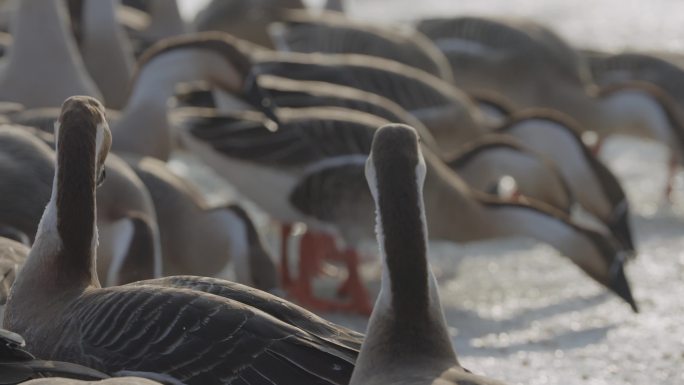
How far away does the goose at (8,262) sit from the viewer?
584 centimetres

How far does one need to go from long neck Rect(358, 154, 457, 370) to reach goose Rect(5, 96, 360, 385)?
32 cm

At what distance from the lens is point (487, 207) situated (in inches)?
365

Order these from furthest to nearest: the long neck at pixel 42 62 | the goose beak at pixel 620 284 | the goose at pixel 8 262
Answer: the long neck at pixel 42 62 < the goose beak at pixel 620 284 < the goose at pixel 8 262

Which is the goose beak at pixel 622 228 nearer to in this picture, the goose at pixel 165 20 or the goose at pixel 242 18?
the goose at pixel 165 20

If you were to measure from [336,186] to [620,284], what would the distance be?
1699 mm

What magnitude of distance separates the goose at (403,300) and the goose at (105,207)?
238 centimetres

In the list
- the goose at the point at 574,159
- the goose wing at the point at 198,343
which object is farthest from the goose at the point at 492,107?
the goose wing at the point at 198,343

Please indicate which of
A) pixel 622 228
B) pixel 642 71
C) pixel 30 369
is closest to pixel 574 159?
pixel 622 228

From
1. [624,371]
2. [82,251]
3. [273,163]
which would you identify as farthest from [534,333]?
[82,251]

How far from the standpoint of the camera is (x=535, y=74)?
13.2 meters

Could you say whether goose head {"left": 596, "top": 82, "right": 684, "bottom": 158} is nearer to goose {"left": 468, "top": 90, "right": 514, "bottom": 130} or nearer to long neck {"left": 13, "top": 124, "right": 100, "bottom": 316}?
goose {"left": 468, "top": 90, "right": 514, "bottom": 130}

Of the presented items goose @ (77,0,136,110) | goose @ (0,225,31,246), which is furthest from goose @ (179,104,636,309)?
goose @ (0,225,31,246)

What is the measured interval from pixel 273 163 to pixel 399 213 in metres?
4.45

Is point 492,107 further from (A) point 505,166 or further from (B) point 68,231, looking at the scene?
(B) point 68,231
